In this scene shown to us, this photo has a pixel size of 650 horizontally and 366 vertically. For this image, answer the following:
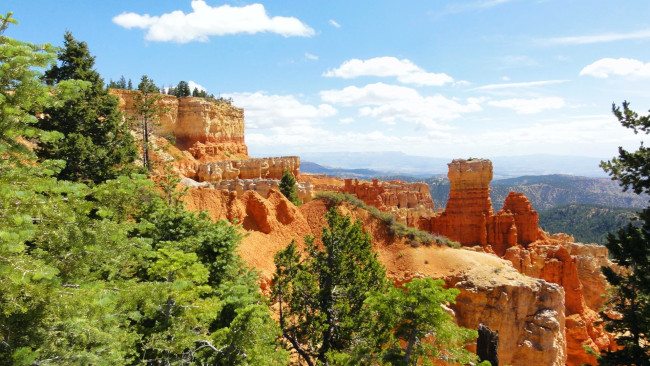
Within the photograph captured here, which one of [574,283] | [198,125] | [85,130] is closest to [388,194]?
[198,125]

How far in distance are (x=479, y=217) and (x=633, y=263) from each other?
93.0 feet

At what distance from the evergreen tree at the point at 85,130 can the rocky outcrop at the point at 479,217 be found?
31.0 meters

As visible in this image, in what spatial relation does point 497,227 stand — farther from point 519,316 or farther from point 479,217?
point 519,316

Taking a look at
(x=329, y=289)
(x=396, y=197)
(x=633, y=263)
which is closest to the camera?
(x=633, y=263)

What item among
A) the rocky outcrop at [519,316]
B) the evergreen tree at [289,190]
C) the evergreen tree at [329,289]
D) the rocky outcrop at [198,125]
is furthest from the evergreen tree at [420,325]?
the rocky outcrop at [198,125]

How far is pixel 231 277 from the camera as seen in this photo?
43.8ft

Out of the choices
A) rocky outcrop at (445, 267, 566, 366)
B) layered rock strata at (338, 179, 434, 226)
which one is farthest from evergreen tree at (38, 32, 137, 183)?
layered rock strata at (338, 179, 434, 226)

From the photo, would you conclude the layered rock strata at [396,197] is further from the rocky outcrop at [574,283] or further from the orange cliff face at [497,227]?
the rocky outcrop at [574,283]

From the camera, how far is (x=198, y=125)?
5569cm

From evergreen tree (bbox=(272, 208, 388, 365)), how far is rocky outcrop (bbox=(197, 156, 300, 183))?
28778 mm

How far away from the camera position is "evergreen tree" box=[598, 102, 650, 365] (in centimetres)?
1096

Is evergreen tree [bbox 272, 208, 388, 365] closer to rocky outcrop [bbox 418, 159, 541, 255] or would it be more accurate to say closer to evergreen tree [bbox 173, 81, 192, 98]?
rocky outcrop [bbox 418, 159, 541, 255]

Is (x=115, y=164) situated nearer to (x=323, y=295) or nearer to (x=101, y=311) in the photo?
(x=323, y=295)

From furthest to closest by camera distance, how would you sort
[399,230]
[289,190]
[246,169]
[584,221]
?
[584,221], [246,169], [289,190], [399,230]
